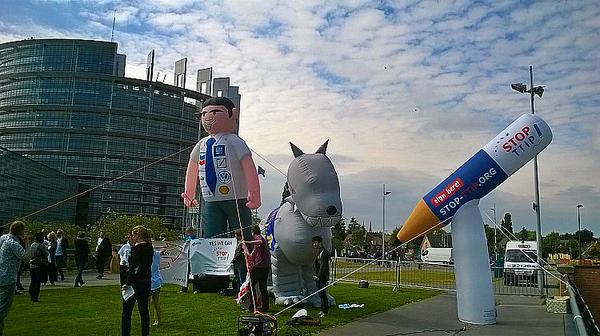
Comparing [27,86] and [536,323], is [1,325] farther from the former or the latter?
[27,86]

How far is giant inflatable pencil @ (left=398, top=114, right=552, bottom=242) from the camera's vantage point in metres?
11.0

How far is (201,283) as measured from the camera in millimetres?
15297

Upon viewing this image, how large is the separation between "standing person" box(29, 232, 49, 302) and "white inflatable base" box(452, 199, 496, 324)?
9.67 m

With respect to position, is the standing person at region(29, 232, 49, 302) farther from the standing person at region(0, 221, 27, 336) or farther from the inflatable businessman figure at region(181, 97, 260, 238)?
the standing person at region(0, 221, 27, 336)

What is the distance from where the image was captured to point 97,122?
85.4 meters

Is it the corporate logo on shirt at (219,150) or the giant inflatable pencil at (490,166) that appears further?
the corporate logo on shirt at (219,150)

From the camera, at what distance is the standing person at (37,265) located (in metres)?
12.7

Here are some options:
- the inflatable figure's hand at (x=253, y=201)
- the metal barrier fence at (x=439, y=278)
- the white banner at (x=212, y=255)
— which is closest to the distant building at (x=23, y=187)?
the metal barrier fence at (x=439, y=278)

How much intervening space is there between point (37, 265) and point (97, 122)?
77646mm

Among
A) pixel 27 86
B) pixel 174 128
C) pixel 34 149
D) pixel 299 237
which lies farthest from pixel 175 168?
pixel 299 237

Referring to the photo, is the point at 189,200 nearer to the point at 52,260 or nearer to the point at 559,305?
the point at 52,260

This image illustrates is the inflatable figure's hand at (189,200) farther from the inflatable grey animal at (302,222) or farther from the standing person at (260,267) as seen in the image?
the standing person at (260,267)

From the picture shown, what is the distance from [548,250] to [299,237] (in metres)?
74.0

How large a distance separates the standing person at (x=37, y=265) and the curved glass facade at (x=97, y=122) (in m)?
70.1
